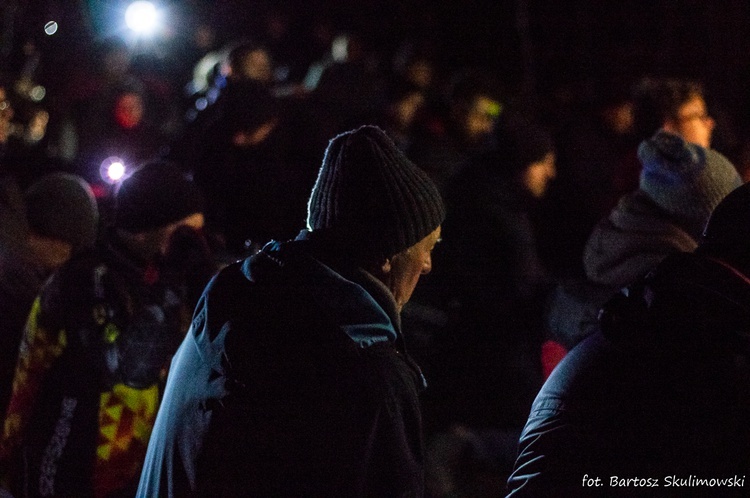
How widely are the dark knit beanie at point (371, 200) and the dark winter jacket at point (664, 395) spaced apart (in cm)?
58

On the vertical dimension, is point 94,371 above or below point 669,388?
below

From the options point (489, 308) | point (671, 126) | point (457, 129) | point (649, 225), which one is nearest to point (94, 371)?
point (649, 225)

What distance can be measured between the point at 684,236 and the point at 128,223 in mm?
2233

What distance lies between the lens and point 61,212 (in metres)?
4.69

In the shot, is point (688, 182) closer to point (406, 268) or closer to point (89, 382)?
point (406, 268)

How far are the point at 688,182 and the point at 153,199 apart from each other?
218 centimetres

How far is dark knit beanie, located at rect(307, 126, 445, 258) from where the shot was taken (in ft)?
7.69

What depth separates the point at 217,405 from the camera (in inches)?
84.5

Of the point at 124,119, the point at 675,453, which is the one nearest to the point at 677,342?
the point at 675,453

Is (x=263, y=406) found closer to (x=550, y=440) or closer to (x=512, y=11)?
(x=550, y=440)

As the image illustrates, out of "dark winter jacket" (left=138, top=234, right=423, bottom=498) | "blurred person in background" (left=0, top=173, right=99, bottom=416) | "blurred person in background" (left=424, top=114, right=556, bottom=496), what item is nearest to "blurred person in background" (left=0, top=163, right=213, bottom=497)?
"blurred person in background" (left=0, top=173, right=99, bottom=416)

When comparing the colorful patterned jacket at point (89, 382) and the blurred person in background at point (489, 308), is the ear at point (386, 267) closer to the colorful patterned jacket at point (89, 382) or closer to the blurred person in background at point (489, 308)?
the colorful patterned jacket at point (89, 382)

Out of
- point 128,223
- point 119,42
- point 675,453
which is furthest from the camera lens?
point 119,42

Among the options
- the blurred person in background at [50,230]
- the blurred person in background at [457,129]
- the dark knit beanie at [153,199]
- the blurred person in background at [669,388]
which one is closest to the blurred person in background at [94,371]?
the dark knit beanie at [153,199]
